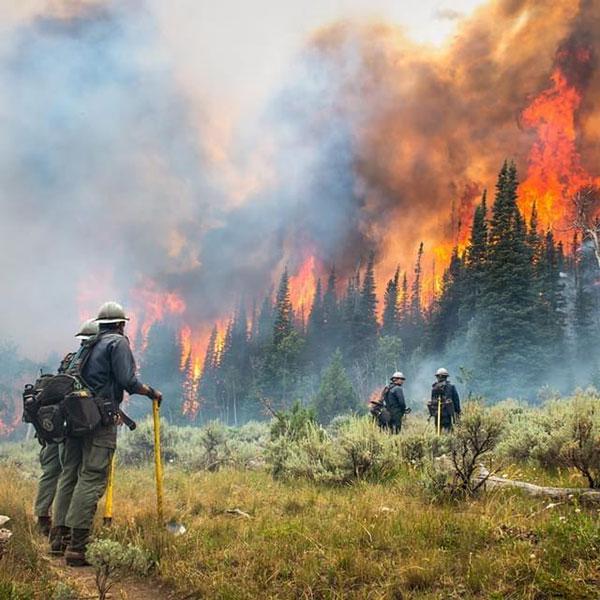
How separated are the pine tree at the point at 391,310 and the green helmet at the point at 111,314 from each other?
51.2m

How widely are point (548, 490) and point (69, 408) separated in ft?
17.6

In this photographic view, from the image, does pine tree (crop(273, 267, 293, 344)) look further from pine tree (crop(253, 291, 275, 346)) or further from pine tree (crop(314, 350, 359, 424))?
pine tree (crop(314, 350, 359, 424))

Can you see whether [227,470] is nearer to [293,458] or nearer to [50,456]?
[293,458]

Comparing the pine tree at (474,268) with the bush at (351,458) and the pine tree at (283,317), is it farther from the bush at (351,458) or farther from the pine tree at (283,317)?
the bush at (351,458)

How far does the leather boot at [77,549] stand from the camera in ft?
16.3

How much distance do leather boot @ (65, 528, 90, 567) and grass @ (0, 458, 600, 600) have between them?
367 mm

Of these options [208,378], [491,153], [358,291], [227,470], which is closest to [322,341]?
[358,291]

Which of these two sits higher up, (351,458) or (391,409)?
(391,409)

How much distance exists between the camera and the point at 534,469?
7.35 meters

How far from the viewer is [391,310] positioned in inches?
2346

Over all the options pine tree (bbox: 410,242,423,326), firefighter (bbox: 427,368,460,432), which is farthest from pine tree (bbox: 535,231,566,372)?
firefighter (bbox: 427,368,460,432)

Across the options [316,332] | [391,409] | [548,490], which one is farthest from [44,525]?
[316,332]

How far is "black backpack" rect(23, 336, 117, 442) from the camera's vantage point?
5168 mm

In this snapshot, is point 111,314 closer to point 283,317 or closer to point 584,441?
point 584,441
